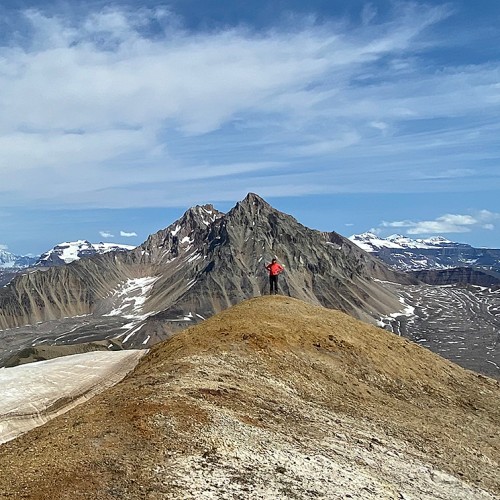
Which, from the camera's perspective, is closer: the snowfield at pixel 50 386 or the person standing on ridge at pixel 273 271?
the snowfield at pixel 50 386

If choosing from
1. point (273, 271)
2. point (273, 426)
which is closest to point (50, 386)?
point (273, 271)

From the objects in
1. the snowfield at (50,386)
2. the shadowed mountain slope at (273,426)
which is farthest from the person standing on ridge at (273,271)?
the snowfield at (50,386)

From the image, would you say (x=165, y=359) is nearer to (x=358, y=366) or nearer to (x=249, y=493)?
(x=358, y=366)

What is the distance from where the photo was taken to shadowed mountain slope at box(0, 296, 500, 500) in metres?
15.5

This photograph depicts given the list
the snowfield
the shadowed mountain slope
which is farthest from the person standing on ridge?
the snowfield

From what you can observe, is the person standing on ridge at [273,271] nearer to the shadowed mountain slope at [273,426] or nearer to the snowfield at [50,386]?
the shadowed mountain slope at [273,426]

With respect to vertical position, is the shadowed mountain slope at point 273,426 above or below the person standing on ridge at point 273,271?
below

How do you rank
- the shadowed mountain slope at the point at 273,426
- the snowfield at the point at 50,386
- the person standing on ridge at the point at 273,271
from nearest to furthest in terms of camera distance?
the shadowed mountain slope at the point at 273,426 → the snowfield at the point at 50,386 → the person standing on ridge at the point at 273,271

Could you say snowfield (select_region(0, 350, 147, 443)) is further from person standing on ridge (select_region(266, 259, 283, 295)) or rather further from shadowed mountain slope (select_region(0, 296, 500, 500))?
person standing on ridge (select_region(266, 259, 283, 295))

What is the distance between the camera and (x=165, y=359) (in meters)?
28.5

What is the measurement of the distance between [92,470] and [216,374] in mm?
9890

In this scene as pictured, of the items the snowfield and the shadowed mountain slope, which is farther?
the snowfield

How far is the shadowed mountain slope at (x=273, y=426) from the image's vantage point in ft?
50.9

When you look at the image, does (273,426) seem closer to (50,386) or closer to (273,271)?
(50,386)
